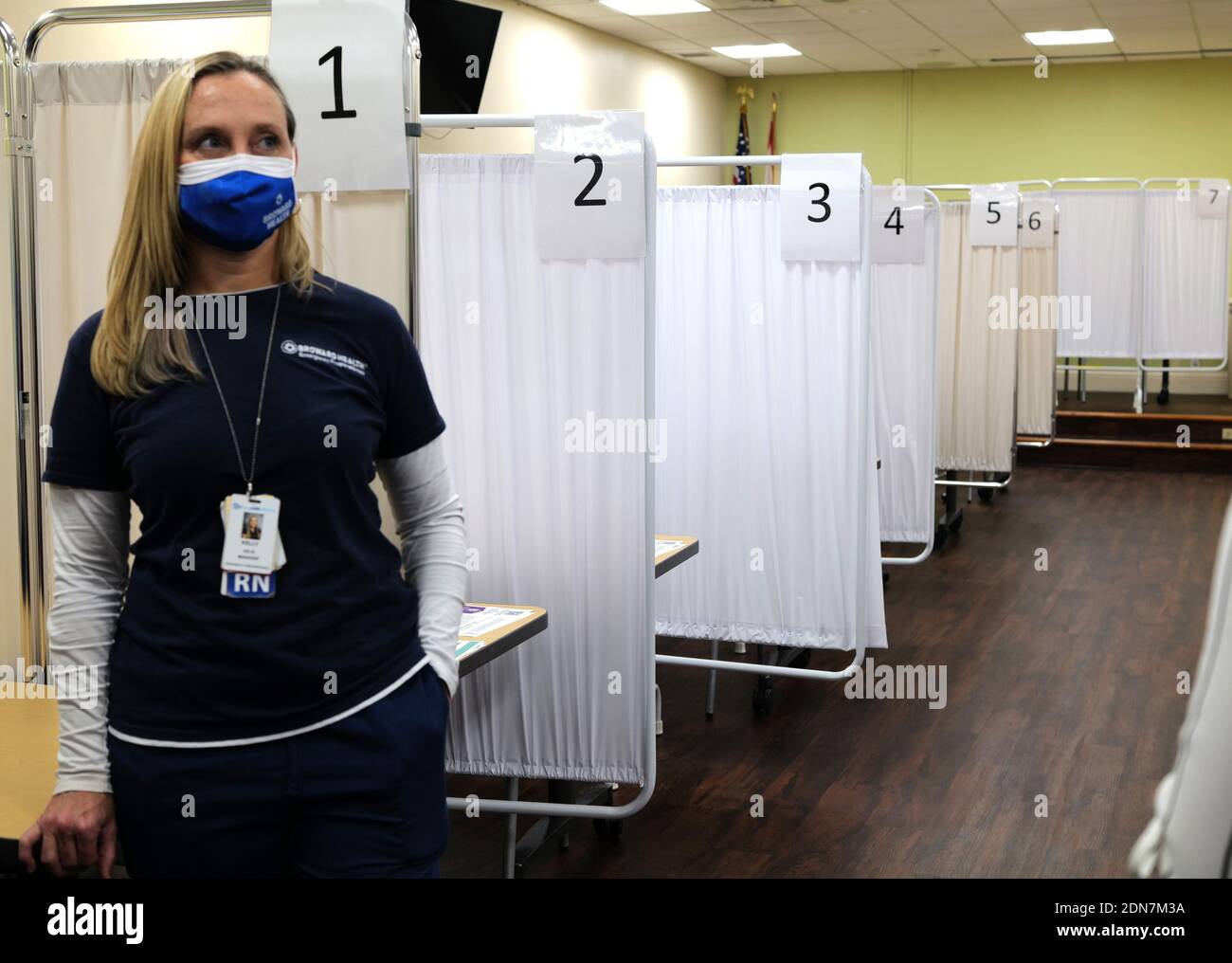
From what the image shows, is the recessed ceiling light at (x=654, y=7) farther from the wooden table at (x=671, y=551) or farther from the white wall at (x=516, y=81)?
the wooden table at (x=671, y=551)

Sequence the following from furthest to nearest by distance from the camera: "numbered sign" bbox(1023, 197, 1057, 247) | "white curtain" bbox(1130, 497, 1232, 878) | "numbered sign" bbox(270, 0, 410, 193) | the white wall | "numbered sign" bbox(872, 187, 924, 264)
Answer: "numbered sign" bbox(1023, 197, 1057, 247)
"numbered sign" bbox(872, 187, 924, 264)
the white wall
"numbered sign" bbox(270, 0, 410, 193)
"white curtain" bbox(1130, 497, 1232, 878)

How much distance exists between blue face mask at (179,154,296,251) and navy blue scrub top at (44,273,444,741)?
8cm

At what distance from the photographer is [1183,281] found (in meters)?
10.6

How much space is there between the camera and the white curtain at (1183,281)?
10570 millimetres

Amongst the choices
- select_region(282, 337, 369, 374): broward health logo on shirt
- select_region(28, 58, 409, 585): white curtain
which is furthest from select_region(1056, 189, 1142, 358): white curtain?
select_region(282, 337, 369, 374): broward health logo on shirt

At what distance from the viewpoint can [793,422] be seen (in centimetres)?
405

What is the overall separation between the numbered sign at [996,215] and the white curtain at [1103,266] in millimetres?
3754

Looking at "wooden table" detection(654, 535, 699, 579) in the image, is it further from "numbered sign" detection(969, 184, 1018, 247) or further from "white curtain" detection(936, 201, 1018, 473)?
"numbered sign" detection(969, 184, 1018, 247)

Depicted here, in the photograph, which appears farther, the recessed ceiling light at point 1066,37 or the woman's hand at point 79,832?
the recessed ceiling light at point 1066,37

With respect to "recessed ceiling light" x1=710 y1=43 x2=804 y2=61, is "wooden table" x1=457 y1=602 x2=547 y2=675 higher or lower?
lower

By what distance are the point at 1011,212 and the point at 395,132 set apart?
5.76 meters

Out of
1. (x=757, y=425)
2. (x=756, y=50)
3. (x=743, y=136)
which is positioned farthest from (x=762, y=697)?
(x=743, y=136)

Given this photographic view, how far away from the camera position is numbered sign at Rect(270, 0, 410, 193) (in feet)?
6.79

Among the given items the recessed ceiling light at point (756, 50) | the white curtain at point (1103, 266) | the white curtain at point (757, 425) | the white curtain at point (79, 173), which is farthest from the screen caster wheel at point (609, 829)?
the recessed ceiling light at point (756, 50)
